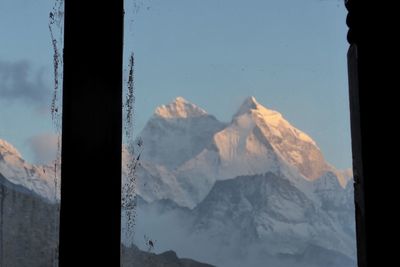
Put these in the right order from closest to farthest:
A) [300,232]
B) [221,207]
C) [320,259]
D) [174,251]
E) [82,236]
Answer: [82,236] → [174,251] → [320,259] → [300,232] → [221,207]

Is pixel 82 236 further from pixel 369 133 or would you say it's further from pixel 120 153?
pixel 369 133

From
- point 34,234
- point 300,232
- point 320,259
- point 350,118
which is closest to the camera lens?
point 350,118

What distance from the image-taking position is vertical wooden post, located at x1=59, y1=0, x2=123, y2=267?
0.74 metres

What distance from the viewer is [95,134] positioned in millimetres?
757

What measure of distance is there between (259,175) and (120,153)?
2367 inches

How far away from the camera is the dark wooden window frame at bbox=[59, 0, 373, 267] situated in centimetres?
74

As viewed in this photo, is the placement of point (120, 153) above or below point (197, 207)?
above

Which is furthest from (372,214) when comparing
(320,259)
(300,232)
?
(300,232)

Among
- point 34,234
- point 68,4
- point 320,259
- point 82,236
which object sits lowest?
point 320,259

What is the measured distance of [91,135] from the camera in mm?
758

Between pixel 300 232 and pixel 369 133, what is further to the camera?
pixel 300 232

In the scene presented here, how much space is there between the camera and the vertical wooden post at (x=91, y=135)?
74 centimetres

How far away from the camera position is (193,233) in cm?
5325

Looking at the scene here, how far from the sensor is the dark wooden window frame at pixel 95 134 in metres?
0.74
